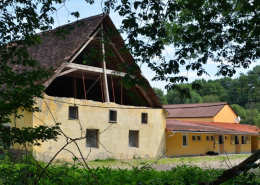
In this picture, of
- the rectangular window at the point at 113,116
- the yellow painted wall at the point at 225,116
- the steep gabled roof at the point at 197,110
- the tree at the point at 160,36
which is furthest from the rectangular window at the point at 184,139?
the tree at the point at 160,36

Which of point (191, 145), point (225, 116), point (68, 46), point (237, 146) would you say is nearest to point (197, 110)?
point (225, 116)

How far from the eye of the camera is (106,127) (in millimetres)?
22688

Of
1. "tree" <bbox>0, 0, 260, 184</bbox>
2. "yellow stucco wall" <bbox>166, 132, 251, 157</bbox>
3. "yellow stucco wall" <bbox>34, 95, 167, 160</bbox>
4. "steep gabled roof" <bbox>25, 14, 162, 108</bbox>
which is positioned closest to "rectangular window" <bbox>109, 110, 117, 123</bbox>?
"yellow stucco wall" <bbox>34, 95, 167, 160</bbox>

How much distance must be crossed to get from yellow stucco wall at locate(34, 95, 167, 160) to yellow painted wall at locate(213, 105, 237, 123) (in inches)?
570

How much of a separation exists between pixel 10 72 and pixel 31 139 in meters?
1.41

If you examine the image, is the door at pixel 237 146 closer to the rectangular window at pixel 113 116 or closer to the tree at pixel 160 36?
the rectangular window at pixel 113 116

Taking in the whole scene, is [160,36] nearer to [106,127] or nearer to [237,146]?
[106,127]

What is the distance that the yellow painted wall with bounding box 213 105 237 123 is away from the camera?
39562 millimetres

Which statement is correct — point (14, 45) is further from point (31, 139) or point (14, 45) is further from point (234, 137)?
point (234, 137)

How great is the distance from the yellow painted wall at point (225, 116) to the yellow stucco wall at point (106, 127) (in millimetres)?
14469

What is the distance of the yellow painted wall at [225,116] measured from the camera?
130 ft

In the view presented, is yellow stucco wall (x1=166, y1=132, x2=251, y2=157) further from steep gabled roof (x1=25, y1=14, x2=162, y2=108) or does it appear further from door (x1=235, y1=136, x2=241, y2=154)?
steep gabled roof (x1=25, y1=14, x2=162, y2=108)

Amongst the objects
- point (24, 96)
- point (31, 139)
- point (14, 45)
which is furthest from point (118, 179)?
point (14, 45)

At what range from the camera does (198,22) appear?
6914mm
